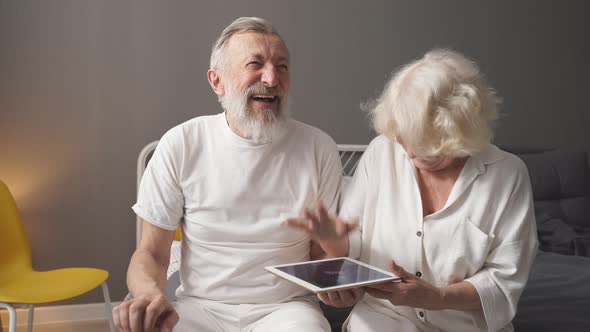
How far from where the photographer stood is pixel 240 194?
1398mm

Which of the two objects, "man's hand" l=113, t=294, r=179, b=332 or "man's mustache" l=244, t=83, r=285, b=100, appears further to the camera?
"man's mustache" l=244, t=83, r=285, b=100

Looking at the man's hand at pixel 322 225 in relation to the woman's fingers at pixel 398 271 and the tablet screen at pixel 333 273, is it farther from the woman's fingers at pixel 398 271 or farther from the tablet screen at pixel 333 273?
the woman's fingers at pixel 398 271

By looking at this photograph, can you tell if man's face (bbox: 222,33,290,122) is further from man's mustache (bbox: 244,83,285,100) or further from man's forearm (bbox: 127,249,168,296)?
man's forearm (bbox: 127,249,168,296)

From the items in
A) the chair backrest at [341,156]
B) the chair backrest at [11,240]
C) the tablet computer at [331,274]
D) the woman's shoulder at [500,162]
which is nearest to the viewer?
the tablet computer at [331,274]

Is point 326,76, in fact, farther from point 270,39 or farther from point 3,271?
point 3,271

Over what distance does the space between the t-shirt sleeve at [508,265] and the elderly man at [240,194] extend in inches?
15.5

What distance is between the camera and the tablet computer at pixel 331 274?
40.2 inches

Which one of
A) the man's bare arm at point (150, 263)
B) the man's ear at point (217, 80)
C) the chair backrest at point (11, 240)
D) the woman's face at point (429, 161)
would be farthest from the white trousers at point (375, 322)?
the chair backrest at point (11, 240)

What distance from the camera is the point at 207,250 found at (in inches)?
54.9

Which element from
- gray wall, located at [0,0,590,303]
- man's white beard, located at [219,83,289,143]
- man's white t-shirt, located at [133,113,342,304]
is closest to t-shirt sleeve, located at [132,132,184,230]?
man's white t-shirt, located at [133,113,342,304]

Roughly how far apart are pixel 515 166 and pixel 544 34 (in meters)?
2.18

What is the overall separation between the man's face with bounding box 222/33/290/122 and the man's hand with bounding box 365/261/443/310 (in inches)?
21.7

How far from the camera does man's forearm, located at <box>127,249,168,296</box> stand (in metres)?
1.25

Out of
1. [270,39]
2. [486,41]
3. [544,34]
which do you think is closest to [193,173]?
[270,39]
